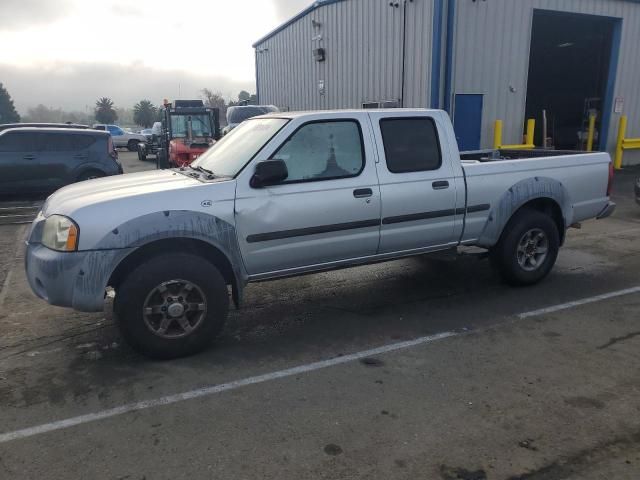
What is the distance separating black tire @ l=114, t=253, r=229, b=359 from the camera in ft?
12.7

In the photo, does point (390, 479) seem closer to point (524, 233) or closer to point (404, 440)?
point (404, 440)

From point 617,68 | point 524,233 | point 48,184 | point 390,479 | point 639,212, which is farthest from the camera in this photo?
point 617,68

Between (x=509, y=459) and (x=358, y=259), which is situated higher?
(x=358, y=259)

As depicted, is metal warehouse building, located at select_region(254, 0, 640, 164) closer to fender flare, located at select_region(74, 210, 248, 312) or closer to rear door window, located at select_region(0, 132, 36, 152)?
rear door window, located at select_region(0, 132, 36, 152)

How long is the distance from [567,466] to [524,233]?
122 inches

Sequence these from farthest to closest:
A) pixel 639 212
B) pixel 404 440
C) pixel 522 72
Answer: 1. pixel 522 72
2. pixel 639 212
3. pixel 404 440

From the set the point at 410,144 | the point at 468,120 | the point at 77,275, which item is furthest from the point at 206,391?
the point at 468,120

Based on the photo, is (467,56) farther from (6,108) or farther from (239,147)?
(6,108)

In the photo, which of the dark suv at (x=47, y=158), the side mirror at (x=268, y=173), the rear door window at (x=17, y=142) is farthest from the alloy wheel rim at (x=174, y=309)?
the rear door window at (x=17, y=142)

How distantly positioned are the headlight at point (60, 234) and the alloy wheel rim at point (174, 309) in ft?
2.15

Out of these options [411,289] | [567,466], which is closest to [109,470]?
[567,466]

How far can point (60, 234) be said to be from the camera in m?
3.81

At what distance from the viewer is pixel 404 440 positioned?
9.96ft

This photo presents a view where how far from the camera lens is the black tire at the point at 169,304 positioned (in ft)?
12.7
